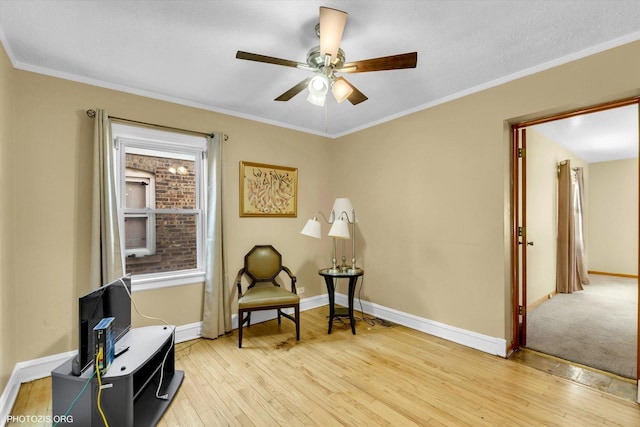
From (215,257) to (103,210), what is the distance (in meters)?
1.10

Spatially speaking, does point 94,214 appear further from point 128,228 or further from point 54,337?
point 54,337

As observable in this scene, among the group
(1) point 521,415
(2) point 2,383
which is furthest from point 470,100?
(2) point 2,383

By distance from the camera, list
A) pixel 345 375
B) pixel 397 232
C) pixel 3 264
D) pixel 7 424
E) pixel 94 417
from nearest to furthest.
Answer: pixel 94 417
pixel 7 424
pixel 3 264
pixel 345 375
pixel 397 232

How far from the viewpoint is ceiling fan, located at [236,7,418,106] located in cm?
157

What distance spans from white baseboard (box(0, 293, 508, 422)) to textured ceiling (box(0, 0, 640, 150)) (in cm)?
240

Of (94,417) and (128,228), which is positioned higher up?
(128,228)

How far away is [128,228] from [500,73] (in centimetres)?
380

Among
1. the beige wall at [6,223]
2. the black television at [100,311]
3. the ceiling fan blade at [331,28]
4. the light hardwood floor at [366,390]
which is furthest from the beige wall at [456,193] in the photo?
the beige wall at [6,223]

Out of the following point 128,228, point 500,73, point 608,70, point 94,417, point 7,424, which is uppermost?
point 500,73

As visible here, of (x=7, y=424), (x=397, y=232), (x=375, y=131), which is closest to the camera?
(x=7, y=424)

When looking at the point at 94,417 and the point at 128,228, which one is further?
the point at 128,228

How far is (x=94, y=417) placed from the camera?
66.6 inches

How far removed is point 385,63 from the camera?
1778 mm

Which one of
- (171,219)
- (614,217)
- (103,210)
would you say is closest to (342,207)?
(171,219)
